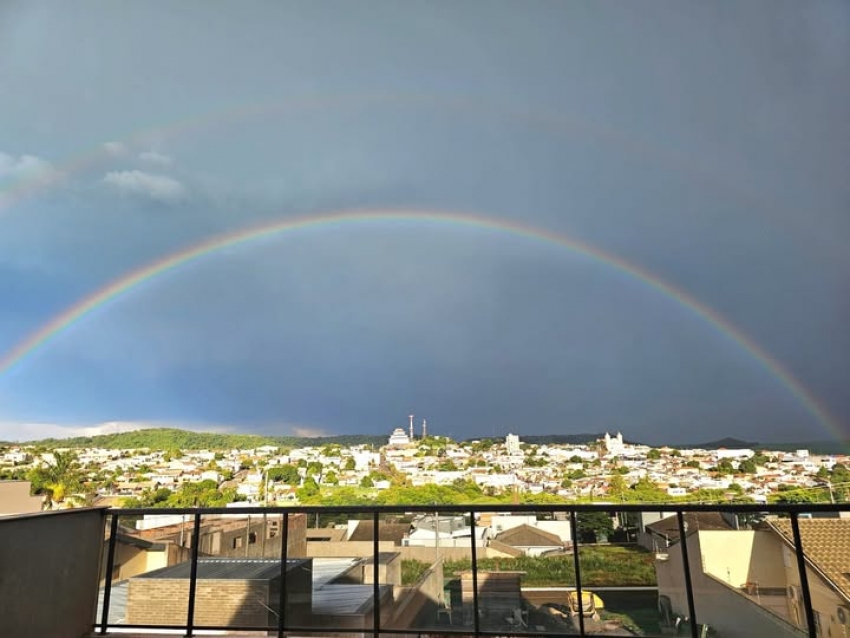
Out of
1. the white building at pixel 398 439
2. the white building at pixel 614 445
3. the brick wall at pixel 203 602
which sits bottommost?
the brick wall at pixel 203 602

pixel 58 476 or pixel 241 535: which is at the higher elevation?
pixel 58 476

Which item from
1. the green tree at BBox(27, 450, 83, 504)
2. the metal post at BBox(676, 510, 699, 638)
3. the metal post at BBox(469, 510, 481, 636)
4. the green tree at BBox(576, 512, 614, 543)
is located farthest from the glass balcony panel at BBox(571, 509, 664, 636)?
the green tree at BBox(27, 450, 83, 504)

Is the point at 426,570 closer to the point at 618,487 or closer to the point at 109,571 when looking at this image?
the point at 109,571

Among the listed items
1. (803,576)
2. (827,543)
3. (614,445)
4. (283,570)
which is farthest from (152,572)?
(614,445)

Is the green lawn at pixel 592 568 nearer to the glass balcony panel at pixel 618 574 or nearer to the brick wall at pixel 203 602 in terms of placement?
the glass balcony panel at pixel 618 574

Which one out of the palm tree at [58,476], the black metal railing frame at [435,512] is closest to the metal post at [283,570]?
the black metal railing frame at [435,512]

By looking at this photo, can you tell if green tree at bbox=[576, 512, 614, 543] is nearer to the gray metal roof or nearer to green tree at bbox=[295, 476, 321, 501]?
the gray metal roof
